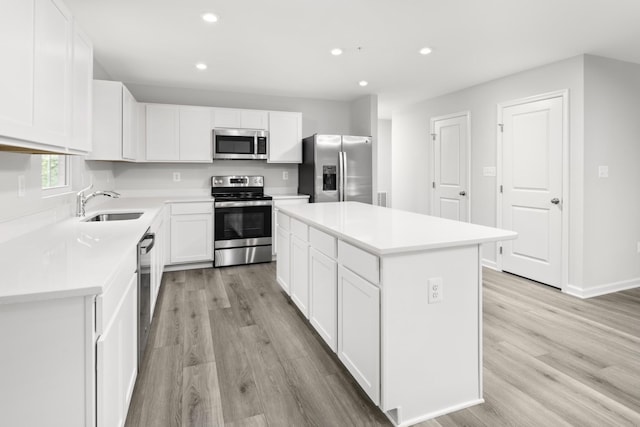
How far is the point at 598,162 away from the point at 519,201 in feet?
2.69

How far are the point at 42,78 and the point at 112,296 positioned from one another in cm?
106

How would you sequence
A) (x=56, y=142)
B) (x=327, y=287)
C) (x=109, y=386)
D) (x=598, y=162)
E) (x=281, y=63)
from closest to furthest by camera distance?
(x=109, y=386) → (x=56, y=142) → (x=327, y=287) → (x=598, y=162) → (x=281, y=63)

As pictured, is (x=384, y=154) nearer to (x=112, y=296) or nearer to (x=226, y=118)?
(x=226, y=118)

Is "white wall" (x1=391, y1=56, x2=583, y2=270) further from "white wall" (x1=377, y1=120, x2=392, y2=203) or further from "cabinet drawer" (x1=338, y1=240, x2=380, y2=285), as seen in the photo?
"cabinet drawer" (x1=338, y1=240, x2=380, y2=285)

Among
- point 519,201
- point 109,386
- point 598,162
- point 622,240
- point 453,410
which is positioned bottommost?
point 453,410

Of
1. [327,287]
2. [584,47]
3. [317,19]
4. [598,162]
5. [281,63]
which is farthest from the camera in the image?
[281,63]

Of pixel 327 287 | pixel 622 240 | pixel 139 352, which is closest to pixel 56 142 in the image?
pixel 139 352

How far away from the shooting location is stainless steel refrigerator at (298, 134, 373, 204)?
→ 4926mm

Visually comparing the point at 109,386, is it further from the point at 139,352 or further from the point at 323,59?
the point at 323,59

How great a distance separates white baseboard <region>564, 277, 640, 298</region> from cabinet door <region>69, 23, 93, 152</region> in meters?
4.35

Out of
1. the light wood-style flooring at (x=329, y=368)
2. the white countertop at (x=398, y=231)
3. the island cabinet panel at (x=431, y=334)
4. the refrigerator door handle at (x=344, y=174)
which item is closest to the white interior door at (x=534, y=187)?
the light wood-style flooring at (x=329, y=368)

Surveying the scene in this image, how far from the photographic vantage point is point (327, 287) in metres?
2.31

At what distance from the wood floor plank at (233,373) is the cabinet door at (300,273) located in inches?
20.6

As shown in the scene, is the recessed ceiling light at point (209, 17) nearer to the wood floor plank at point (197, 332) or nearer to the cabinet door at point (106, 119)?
the cabinet door at point (106, 119)
